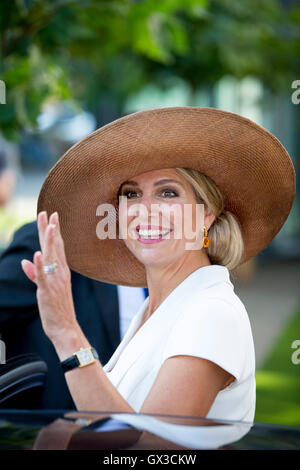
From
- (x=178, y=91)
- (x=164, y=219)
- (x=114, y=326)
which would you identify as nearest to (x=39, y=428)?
(x=164, y=219)

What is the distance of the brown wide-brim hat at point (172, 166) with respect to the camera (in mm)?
2211

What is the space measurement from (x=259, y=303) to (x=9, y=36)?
6.83m

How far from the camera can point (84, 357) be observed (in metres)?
1.79

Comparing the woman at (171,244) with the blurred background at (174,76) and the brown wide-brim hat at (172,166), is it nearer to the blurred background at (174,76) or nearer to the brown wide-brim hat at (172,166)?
the brown wide-brim hat at (172,166)

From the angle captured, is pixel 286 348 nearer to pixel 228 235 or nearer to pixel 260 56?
pixel 260 56

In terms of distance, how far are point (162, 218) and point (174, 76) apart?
9.09 m

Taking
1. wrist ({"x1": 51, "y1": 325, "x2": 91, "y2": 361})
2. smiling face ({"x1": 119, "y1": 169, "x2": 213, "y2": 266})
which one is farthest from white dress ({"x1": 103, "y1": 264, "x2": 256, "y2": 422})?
wrist ({"x1": 51, "y1": 325, "x2": 91, "y2": 361})

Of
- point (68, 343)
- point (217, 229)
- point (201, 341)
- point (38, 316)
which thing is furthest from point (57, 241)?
point (38, 316)

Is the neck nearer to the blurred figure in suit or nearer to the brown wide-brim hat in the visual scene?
A: the brown wide-brim hat

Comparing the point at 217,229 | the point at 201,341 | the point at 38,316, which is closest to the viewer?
the point at 201,341

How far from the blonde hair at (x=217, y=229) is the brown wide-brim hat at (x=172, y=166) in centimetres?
3

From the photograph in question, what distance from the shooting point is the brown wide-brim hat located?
2.21 metres

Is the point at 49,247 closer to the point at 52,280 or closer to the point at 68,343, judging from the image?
the point at 52,280

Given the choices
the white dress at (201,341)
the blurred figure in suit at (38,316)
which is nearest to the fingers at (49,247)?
the white dress at (201,341)
